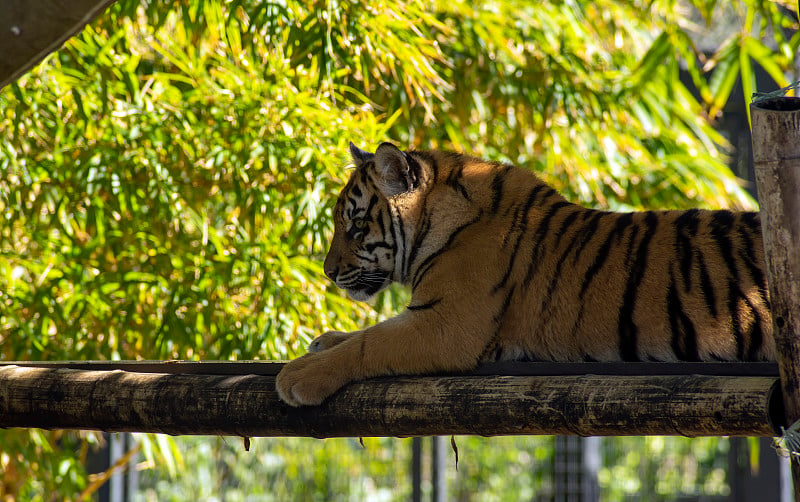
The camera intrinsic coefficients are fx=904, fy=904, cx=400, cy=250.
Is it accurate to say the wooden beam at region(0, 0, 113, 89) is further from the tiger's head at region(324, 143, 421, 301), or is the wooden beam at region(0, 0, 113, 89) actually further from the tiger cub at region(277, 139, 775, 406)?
the tiger's head at region(324, 143, 421, 301)

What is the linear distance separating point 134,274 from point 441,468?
1.82 m

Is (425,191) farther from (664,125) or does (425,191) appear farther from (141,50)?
(664,125)

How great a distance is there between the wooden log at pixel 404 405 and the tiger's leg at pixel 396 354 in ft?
0.11

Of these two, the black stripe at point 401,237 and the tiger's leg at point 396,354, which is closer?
the tiger's leg at point 396,354

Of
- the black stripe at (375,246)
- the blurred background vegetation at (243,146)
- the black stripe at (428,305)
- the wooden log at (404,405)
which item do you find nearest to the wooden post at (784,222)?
the wooden log at (404,405)

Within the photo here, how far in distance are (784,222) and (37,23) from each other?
982mm

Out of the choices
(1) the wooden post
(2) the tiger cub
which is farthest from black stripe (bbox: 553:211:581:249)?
(1) the wooden post

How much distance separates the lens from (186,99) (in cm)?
278

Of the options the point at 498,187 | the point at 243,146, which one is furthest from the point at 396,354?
the point at 243,146

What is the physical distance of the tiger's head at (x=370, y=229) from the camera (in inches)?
79.8

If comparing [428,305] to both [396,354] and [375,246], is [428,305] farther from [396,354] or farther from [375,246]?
[375,246]

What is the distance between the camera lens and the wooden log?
127 centimetres

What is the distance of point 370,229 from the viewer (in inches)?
80.9

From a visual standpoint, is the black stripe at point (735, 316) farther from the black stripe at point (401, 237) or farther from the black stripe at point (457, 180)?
the black stripe at point (401, 237)
